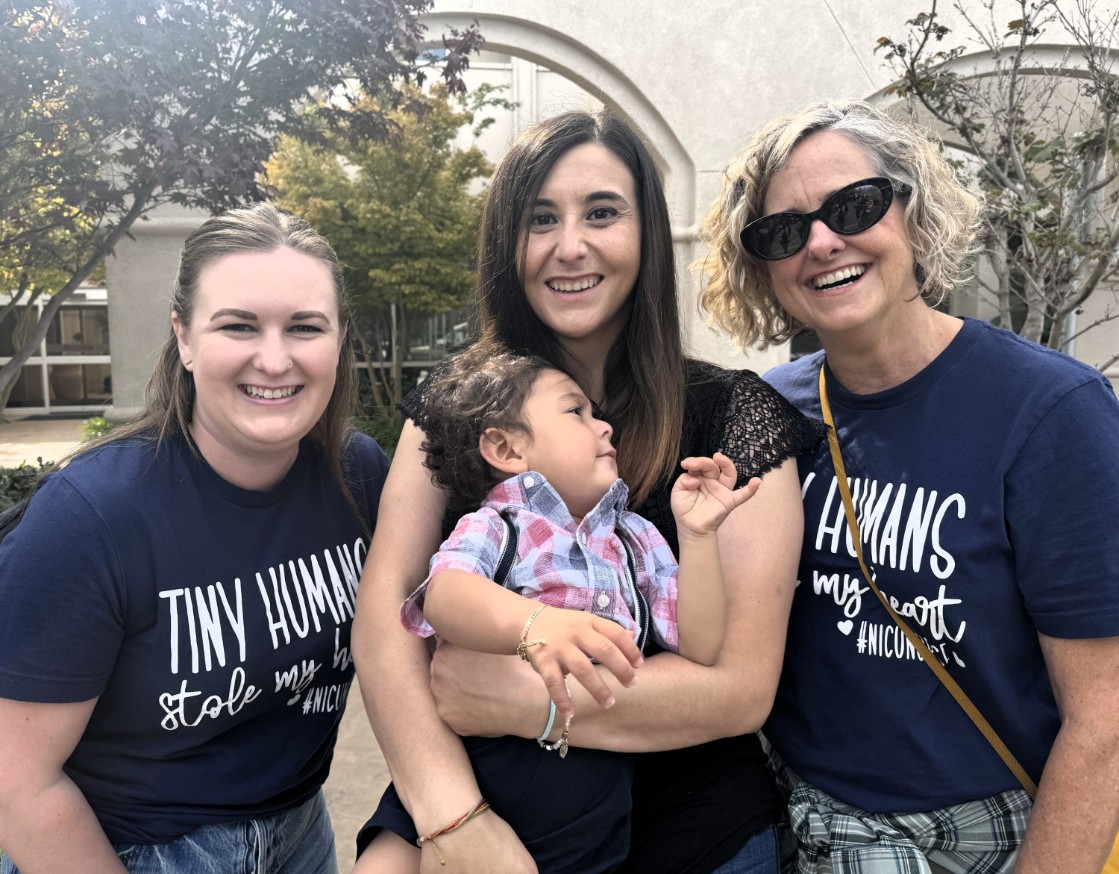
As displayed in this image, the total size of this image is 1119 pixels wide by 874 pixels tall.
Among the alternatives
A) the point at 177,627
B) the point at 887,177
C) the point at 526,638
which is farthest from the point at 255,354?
the point at 887,177

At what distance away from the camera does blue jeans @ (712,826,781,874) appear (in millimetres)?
1878

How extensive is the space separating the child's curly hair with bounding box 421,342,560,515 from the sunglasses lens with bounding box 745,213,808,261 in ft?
1.99

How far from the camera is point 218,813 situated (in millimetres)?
2070

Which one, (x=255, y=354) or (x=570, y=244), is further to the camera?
(x=570, y=244)

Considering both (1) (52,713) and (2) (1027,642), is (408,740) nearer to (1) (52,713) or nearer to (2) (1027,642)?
(1) (52,713)

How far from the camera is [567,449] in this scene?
1.97 metres

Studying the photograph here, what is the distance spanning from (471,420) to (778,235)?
882mm

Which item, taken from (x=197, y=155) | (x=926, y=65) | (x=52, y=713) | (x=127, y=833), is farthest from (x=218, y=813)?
(x=926, y=65)

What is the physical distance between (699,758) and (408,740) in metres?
0.66

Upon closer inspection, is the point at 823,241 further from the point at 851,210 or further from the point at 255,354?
the point at 255,354

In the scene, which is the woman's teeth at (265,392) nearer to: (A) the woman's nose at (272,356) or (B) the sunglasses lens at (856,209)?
(A) the woman's nose at (272,356)

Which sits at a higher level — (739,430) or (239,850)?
(739,430)

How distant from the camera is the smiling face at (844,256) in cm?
204

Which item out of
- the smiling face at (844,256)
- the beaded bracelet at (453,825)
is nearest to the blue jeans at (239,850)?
the beaded bracelet at (453,825)
